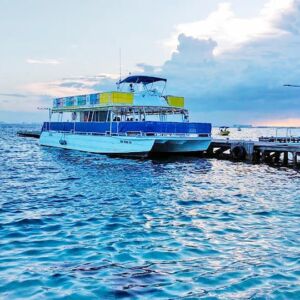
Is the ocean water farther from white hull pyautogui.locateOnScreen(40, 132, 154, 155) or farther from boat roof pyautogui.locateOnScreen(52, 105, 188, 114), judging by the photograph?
boat roof pyautogui.locateOnScreen(52, 105, 188, 114)

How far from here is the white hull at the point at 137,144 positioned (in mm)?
33344

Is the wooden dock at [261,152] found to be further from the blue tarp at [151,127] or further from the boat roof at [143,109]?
the boat roof at [143,109]

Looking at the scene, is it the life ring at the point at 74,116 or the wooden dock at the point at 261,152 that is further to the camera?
the life ring at the point at 74,116

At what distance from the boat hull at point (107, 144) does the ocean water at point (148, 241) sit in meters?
13.6

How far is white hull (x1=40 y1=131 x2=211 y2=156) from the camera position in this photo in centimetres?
3334

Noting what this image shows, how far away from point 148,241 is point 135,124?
954 inches

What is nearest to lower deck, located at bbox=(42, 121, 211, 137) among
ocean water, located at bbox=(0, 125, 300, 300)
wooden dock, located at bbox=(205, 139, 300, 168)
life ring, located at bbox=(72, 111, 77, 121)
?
wooden dock, located at bbox=(205, 139, 300, 168)

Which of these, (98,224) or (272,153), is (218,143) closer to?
(272,153)

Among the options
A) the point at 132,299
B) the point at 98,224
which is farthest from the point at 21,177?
the point at 132,299

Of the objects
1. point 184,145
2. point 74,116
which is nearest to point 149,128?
point 184,145

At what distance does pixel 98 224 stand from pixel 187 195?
6.25 metres

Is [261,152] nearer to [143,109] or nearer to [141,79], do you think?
[143,109]

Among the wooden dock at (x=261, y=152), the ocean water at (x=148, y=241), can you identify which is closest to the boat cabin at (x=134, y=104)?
the wooden dock at (x=261, y=152)

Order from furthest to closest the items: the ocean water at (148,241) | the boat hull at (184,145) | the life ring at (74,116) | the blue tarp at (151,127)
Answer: the life ring at (74,116) → the boat hull at (184,145) → the blue tarp at (151,127) → the ocean water at (148,241)
